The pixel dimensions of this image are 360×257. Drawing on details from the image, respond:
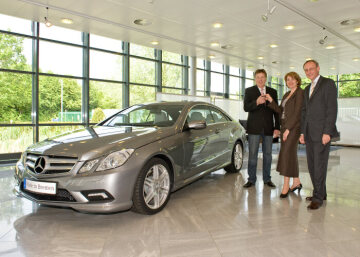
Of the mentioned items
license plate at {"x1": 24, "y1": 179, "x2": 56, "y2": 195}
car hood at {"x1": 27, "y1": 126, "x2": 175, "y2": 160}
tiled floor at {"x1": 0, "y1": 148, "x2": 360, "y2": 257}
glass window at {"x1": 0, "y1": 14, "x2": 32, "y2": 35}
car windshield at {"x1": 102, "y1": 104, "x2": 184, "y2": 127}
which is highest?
glass window at {"x1": 0, "y1": 14, "x2": 32, "y2": 35}

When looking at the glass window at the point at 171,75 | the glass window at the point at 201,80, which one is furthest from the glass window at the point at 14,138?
the glass window at the point at 201,80

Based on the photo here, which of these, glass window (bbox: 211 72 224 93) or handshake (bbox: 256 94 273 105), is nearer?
handshake (bbox: 256 94 273 105)

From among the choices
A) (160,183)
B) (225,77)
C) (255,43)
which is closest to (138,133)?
(160,183)

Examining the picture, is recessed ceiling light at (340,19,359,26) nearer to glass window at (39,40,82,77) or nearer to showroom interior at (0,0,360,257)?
showroom interior at (0,0,360,257)

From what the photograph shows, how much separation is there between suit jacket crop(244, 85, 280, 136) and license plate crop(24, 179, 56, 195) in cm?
272

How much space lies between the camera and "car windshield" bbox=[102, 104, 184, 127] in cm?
364

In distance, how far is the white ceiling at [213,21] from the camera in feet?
19.5

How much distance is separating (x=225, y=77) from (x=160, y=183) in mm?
12271

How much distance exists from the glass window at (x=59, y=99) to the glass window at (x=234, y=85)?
8254mm

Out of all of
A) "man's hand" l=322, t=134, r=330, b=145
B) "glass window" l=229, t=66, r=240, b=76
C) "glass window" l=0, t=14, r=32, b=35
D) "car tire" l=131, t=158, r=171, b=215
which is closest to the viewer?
"car tire" l=131, t=158, r=171, b=215

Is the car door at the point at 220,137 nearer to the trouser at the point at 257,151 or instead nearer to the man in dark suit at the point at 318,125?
the trouser at the point at 257,151

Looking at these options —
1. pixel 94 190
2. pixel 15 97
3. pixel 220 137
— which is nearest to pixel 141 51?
pixel 15 97

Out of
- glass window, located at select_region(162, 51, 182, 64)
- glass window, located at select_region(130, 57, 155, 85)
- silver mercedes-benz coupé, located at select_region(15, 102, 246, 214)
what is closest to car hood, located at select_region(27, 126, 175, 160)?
silver mercedes-benz coupé, located at select_region(15, 102, 246, 214)

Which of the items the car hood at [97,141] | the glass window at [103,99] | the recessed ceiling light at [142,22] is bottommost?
the car hood at [97,141]
